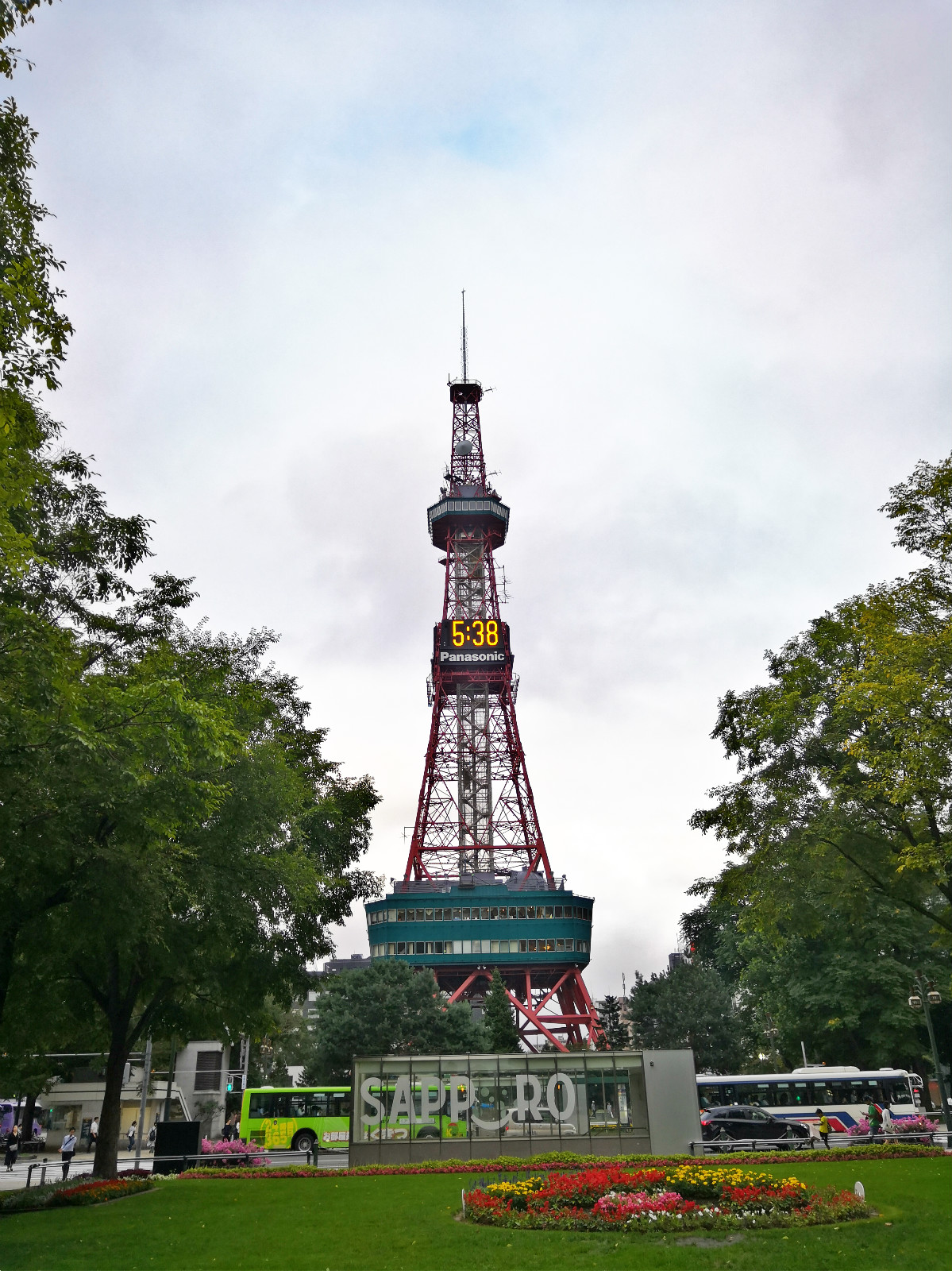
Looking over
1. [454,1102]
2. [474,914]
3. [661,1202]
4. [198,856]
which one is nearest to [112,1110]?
[198,856]

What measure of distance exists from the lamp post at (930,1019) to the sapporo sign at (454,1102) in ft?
41.8

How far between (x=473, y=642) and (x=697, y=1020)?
48.1m

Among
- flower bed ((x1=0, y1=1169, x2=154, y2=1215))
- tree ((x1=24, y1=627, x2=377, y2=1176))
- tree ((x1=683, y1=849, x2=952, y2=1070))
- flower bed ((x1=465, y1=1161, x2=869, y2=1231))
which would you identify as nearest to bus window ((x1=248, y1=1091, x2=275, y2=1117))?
tree ((x1=24, y1=627, x2=377, y2=1176))

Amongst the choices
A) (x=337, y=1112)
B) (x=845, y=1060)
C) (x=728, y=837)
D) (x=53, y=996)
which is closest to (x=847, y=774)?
(x=728, y=837)

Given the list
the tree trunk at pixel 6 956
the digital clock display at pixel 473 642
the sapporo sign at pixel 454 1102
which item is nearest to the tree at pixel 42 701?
the tree trunk at pixel 6 956

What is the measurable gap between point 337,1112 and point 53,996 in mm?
24254

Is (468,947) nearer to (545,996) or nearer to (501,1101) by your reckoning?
(545,996)

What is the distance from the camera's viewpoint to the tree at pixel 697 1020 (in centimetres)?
7462

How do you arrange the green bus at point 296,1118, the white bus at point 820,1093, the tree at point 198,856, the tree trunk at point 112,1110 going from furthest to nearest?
the green bus at point 296,1118 < the white bus at point 820,1093 < the tree trunk at point 112,1110 < the tree at point 198,856

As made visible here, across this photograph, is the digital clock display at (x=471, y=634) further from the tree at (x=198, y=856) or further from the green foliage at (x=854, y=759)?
the green foliage at (x=854, y=759)

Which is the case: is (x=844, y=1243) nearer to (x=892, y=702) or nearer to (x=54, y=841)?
(x=892, y=702)

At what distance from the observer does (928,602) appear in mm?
25859

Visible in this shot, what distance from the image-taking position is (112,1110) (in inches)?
1041

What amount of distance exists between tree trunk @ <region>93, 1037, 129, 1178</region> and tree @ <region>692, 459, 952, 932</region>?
1847cm
